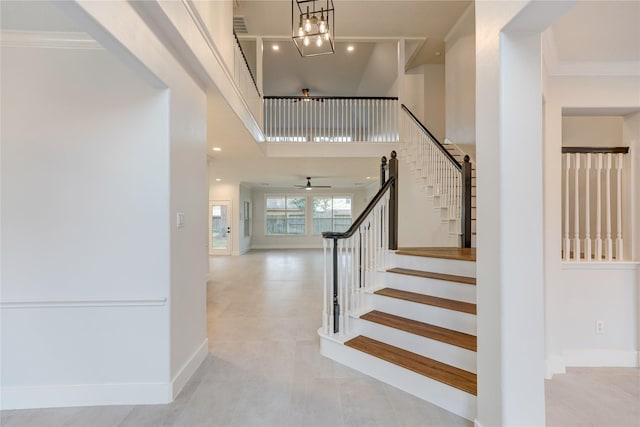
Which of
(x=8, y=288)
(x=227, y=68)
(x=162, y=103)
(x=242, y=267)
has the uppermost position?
(x=227, y=68)

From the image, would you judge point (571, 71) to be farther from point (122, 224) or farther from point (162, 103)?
point (122, 224)

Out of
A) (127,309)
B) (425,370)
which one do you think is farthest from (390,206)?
(127,309)

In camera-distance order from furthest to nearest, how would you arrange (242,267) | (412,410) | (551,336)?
(242,267) → (551,336) → (412,410)

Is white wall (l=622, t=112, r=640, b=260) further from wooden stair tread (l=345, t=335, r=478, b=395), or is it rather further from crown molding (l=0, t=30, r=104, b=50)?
crown molding (l=0, t=30, r=104, b=50)

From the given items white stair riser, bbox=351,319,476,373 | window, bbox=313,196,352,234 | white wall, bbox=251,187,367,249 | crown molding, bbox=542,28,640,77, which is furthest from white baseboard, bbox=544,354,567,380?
window, bbox=313,196,352,234

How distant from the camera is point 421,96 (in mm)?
6973

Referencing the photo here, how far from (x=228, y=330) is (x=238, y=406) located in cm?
140

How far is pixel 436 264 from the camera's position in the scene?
113 inches

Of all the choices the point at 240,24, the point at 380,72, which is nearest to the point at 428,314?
the point at 240,24

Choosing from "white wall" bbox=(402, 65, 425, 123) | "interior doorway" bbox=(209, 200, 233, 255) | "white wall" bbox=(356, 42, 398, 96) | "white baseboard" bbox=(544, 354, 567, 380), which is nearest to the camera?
"white baseboard" bbox=(544, 354, 567, 380)

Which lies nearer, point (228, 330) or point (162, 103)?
point (162, 103)

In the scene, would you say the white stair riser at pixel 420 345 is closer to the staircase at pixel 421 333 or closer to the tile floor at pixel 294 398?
the staircase at pixel 421 333

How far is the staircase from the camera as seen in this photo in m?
2.00

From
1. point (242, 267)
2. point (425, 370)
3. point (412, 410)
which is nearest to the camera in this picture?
point (412, 410)
